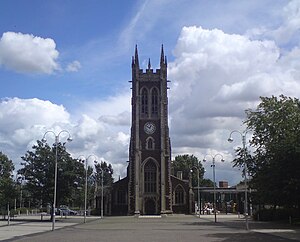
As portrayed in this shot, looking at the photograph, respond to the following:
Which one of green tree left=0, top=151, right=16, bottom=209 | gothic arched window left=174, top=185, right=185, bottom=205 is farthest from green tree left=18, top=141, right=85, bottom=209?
gothic arched window left=174, top=185, right=185, bottom=205

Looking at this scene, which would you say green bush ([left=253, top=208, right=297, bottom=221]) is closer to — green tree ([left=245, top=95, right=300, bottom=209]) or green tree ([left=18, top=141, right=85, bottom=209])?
green tree ([left=245, top=95, right=300, bottom=209])

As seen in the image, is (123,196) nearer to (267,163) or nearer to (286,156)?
(267,163)

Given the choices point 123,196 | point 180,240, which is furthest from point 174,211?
point 180,240

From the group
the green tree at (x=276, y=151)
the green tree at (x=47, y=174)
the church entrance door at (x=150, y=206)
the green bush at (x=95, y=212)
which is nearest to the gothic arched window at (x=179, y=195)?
the church entrance door at (x=150, y=206)

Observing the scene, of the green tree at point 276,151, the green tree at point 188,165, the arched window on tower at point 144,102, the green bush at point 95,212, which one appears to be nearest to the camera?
the green tree at point 276,151

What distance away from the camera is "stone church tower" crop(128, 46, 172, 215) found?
308 ft

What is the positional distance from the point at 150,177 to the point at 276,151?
53035mm

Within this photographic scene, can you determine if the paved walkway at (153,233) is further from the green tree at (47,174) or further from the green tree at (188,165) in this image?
the green tree at (188,165)

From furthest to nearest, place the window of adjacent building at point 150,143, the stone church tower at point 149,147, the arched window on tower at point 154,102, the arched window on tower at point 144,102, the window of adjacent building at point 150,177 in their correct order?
1. the arched window on tower at point 144,102
2. the arched window on tower at point 154,102
3. the window of adjacent building at point 150,143
4. the window of adjacent building at point 150,177
5. the stone church tower at point 149,147

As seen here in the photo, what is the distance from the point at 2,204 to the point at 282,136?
40001mm

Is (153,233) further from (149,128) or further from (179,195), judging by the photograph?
(179,195)

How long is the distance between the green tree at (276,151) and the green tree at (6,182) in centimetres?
3290

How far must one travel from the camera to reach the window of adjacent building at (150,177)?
9500 centimetres

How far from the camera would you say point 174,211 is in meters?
97.4
